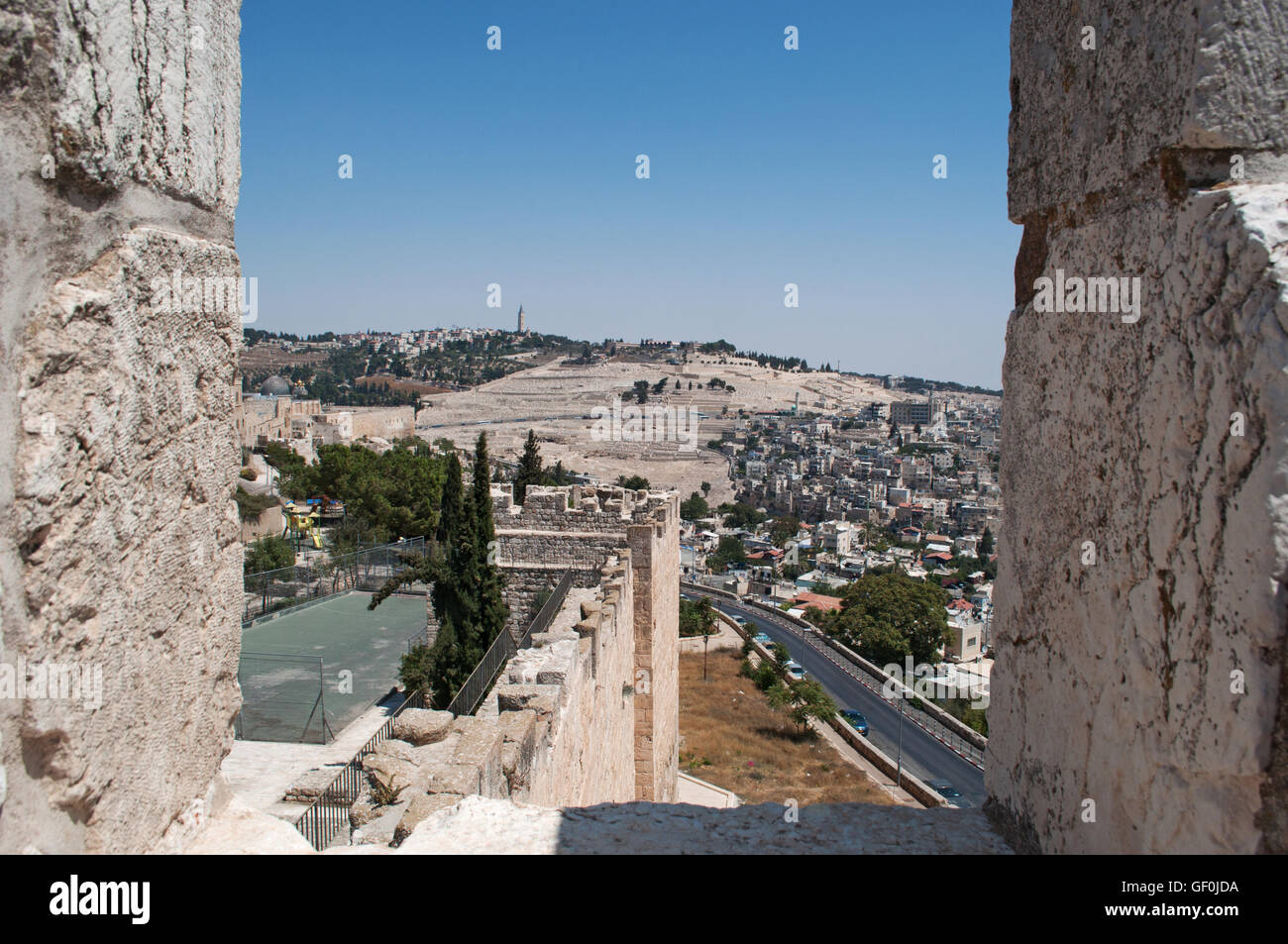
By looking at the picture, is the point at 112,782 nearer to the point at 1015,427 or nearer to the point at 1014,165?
the point at 1015,427

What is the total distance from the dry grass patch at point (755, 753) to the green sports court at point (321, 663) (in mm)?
6687

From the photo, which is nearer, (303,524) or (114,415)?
(114,415)

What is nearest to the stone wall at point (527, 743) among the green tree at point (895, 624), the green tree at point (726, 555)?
the green tree at point (895, 624)

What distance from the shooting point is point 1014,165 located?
223 centimetres

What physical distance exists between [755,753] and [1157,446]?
67.6 feet

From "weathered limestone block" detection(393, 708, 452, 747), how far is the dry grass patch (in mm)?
12432

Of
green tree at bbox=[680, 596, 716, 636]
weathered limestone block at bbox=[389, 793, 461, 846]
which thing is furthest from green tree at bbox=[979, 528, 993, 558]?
weathered limestone block at bbox=[389, 793, 461, 846]

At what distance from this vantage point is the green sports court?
11578 mm

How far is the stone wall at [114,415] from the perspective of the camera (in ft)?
4.45

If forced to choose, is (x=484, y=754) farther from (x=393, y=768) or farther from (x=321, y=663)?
(x=321, y=663)

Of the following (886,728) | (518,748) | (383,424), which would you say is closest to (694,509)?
(383,424)

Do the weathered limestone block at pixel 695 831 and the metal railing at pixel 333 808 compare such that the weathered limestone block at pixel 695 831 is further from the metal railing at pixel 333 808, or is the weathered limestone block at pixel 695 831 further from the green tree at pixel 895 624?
the green tree at pixel 895 624

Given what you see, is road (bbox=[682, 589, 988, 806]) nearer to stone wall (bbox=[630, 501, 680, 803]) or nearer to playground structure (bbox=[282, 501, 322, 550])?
stone wall (bbox=[630, 501, 680, 803])

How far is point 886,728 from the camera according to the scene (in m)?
29.6
